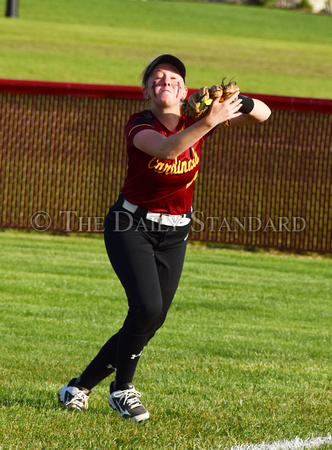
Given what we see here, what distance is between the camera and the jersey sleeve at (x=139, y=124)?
4367mm

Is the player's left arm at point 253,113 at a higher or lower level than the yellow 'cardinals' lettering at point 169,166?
higher

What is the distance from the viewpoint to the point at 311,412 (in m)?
4.88

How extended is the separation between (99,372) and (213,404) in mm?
747

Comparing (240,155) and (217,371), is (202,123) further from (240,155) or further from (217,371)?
(240,155)

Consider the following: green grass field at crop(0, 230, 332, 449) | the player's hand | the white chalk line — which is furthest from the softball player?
the white chalk line

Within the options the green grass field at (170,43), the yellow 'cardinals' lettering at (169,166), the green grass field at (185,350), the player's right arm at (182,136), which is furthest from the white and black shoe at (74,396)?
the green grass field at (170,43)

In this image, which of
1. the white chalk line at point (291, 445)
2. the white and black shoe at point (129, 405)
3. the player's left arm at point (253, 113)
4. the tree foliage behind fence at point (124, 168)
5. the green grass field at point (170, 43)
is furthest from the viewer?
the green grass field at point (170, 43)

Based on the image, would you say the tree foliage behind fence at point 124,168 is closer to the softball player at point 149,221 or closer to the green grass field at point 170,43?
the softball player at point 149,221

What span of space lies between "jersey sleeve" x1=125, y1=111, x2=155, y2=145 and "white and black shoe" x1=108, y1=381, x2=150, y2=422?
1.39 metres

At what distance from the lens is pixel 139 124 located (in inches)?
173

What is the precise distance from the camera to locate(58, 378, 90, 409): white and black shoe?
4707 millimetres

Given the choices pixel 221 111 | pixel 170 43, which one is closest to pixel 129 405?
pixel 221 111

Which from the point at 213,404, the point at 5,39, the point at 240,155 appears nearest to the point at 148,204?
the point at 213,404

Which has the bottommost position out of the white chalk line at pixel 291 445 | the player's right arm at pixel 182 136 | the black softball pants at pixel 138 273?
the white chalk line at pixel 291 445
